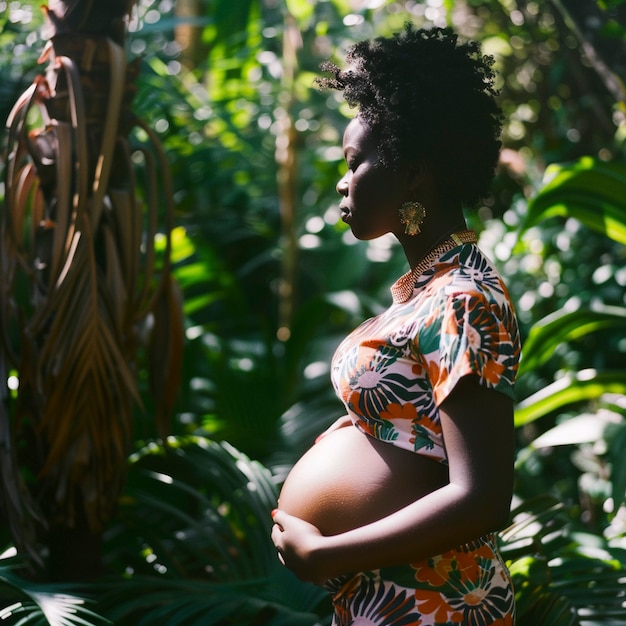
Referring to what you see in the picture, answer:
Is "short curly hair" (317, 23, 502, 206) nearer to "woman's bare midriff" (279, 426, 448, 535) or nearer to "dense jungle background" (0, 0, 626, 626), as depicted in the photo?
"dense jungle background" (0, 0, 626, 626)

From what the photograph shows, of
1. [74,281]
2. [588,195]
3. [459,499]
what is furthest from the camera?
[588,195]

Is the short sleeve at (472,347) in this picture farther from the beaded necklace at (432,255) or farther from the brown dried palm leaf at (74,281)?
the brown dried palm leaf at (74,281)

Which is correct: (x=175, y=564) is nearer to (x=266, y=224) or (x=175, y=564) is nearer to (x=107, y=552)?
(x=107, y=552)

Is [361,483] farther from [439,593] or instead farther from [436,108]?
[436,108]

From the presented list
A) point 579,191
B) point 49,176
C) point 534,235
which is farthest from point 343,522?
point 534,235

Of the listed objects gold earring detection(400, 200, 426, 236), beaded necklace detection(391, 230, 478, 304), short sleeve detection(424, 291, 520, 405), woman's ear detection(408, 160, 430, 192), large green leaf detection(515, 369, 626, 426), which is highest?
woman's ear detection(408, 160, 430, 192)

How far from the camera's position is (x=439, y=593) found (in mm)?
1178

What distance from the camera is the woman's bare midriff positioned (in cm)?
118

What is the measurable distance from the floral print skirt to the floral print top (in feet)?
0.53

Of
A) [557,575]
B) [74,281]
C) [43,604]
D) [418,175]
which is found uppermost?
[74,281]

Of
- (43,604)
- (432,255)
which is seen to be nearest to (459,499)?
(432,255)

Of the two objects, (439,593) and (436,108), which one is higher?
(436,108)

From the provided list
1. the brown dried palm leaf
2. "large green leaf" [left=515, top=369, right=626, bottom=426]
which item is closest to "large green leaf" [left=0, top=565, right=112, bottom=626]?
the brown dried palm leaf

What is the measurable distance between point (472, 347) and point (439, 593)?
37cm
